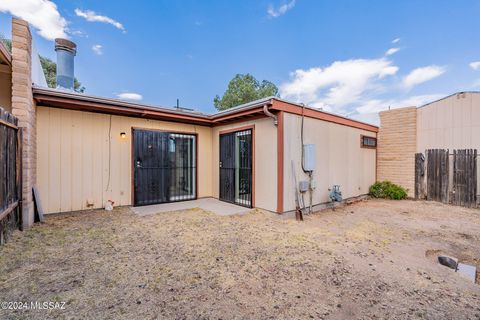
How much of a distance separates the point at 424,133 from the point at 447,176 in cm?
159

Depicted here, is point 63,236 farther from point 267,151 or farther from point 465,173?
point 465,173

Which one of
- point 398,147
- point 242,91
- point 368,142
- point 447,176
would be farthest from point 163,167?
point 242,91

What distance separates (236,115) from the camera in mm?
5504

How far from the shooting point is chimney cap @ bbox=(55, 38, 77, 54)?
651 centimetres

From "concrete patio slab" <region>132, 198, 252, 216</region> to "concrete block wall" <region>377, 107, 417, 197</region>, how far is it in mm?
6175

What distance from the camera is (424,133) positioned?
23.7 ft

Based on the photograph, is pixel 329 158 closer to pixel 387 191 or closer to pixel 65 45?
pixel 387 191

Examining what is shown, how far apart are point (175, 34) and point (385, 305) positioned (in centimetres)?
1174

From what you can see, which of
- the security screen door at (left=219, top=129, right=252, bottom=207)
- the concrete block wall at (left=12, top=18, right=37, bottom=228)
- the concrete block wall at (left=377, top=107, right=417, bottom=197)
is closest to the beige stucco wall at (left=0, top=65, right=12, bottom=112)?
the concrete block wall at (left=12, top=18, right=37, bottom=228)

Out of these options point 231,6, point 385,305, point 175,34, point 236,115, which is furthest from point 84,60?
point 385,305

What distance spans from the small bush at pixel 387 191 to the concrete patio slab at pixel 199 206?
5.47 m

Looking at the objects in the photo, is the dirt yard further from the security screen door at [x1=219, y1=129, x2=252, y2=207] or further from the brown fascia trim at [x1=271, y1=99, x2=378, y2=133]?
the brown fascia trim at [x1=271, y1=99, x2=378, y2=133]

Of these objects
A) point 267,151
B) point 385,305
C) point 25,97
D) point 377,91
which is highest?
point 377,91

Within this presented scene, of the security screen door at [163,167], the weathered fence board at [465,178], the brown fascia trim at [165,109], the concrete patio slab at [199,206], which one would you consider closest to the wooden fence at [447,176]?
the weathered fence board at [465,178]
